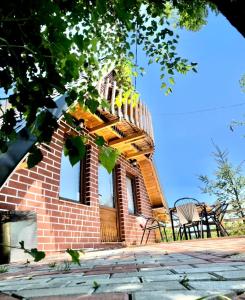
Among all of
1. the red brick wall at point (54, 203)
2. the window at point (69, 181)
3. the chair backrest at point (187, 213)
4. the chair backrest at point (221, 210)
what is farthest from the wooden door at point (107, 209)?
the chair backrest at point (221, 210)

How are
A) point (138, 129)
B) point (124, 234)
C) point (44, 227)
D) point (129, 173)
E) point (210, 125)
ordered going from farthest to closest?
point (210, 125)
point (129, 173)
point (124, 234)
point (138, 129)
point (44, 227)

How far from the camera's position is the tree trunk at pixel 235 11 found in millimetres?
1868

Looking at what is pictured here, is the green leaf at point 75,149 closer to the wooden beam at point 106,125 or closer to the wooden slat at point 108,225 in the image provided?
the wooden beam at point 106,125

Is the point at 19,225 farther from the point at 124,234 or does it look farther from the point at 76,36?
the point at 124,234

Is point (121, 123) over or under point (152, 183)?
over

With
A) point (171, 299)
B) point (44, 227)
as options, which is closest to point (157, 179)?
point (44, 227)

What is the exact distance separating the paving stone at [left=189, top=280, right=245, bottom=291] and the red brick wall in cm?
303

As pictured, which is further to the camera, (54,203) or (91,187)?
(91,187)

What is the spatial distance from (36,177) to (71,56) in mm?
4281

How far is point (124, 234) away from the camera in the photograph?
27.8 ft

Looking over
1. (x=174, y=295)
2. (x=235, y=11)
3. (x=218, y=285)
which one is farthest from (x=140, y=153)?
(x=174, y=295)

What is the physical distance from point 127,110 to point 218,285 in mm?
6660

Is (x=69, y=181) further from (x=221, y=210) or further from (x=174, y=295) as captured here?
(x=174, y=295)

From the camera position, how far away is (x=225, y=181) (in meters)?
18.2
